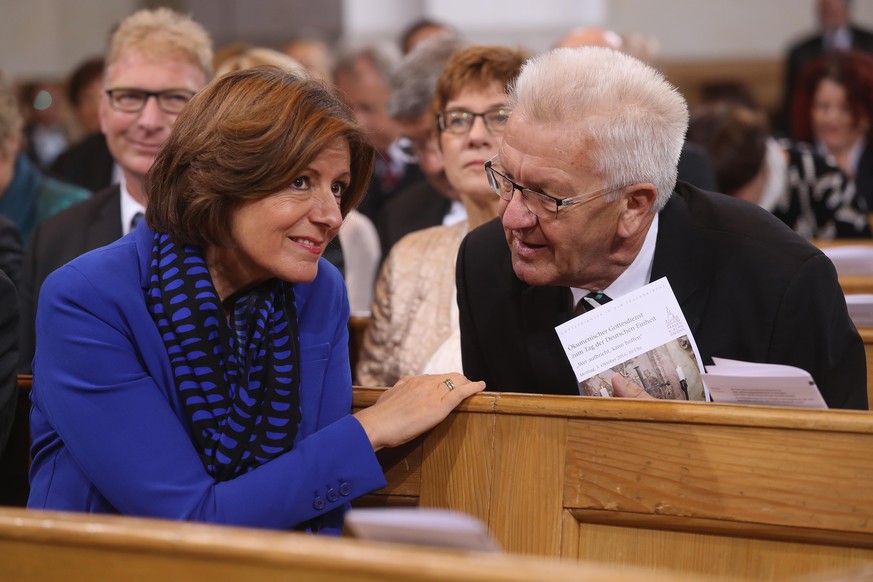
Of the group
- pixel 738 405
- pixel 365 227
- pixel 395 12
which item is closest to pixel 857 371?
pixel 738 405

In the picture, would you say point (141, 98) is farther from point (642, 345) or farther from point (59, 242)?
point (642, 345)

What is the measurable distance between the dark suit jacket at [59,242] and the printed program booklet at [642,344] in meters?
1.68

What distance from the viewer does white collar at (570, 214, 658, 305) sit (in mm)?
2439

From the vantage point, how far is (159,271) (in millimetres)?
2164

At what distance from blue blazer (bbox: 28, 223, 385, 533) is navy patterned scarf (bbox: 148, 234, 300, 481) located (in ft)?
0.10

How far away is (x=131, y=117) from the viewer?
3.53m

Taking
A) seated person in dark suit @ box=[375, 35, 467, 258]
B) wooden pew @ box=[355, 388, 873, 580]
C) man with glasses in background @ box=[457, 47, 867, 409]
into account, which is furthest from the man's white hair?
seated person in dark suit @ box=[375, 35, 467, 258]

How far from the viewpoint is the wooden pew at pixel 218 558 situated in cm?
133

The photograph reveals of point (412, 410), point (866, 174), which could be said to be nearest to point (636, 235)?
point (412, 410)

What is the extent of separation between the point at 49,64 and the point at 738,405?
407 inches

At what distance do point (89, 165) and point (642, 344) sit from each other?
357 centimetres

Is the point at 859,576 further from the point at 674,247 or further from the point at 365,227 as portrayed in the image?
the point at 365,227

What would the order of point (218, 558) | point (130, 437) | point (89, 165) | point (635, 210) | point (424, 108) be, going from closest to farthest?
point (218, 558) < point (130, 437) < point (635, 210) < point (424, 108) < point (89, 165)

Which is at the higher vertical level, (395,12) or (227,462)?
(395,12)
